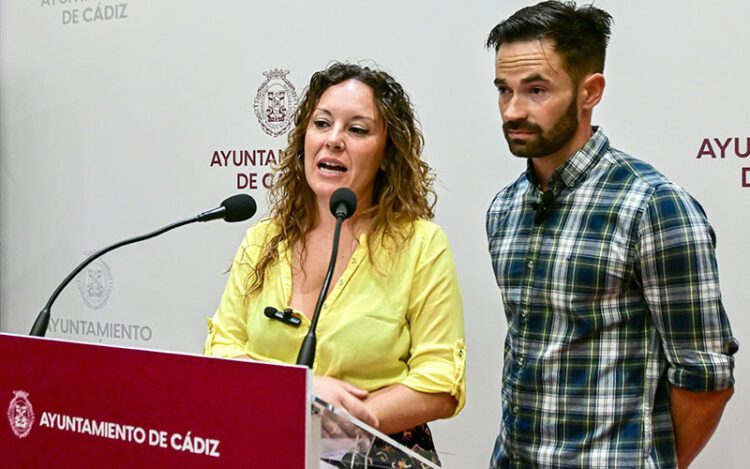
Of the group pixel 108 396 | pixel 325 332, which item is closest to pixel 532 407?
pixel 325 332

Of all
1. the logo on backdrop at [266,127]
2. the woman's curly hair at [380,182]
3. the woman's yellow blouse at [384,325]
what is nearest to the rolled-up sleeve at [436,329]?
the woman's yellow blouse at [384,325]

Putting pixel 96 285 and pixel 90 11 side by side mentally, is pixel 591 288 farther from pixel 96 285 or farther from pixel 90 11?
pixel 90 11

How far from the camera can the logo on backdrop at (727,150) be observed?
2.11 m

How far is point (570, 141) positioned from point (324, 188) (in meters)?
0.54

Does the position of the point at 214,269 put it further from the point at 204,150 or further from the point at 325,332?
the point at 325,332

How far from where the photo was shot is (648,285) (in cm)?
148

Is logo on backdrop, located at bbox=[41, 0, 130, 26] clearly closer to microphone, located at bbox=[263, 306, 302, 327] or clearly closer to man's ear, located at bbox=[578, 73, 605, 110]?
microphone, located at bbox=[263, 306, 302, 327]

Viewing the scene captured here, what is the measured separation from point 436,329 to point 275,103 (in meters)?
1.30

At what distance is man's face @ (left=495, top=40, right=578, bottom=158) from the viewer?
5.22 ft

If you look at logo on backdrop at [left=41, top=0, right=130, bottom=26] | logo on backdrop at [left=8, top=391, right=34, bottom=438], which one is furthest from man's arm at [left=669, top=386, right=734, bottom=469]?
logo on backdrop at [left=41, top=0, right=130, bottom=26]

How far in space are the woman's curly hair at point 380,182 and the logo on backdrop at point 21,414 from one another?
639mm

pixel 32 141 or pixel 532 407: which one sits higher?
pixel 32 141

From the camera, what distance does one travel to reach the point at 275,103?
281 centimetres

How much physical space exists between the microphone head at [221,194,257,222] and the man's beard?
0.50 m
